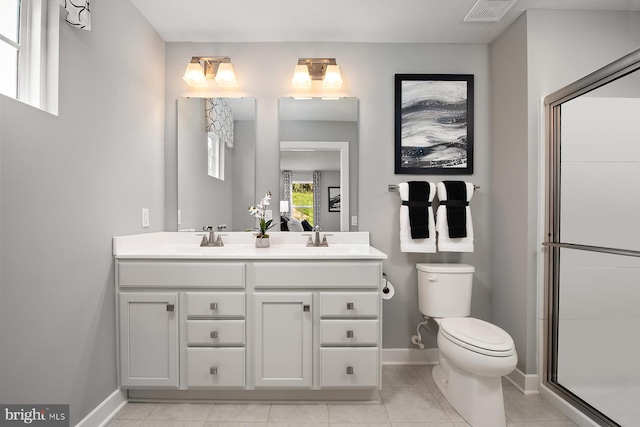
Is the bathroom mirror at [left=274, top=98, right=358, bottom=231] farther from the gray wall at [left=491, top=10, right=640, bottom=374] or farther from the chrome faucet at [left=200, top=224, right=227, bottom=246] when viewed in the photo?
the gray wall at [left=491, top=10, right=640, bottom=374]

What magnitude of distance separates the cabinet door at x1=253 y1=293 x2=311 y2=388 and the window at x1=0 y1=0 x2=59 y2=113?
134cm

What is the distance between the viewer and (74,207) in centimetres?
144

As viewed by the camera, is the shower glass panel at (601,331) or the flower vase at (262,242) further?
the flower vase at (262,242)

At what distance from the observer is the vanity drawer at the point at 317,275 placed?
173 cm

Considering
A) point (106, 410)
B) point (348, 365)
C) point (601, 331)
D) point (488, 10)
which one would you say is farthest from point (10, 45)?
point (601, 331)

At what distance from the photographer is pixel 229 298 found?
1733 mm

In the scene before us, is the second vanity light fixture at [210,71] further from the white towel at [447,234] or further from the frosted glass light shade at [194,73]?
the white towel at [447,234]

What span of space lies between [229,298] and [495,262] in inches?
73.2

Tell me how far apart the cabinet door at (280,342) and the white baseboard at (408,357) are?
826 mm

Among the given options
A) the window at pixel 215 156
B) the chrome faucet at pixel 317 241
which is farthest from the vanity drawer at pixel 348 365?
the window at pixel 215 156

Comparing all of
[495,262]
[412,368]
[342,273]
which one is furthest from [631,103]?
[412,368]

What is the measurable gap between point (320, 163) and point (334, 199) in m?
0.28

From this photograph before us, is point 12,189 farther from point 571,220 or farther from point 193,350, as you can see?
point 571,220

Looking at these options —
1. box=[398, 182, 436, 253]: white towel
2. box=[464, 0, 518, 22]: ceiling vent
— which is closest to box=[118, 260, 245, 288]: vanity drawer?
box=[398, 182, 436, 253]: white towel
